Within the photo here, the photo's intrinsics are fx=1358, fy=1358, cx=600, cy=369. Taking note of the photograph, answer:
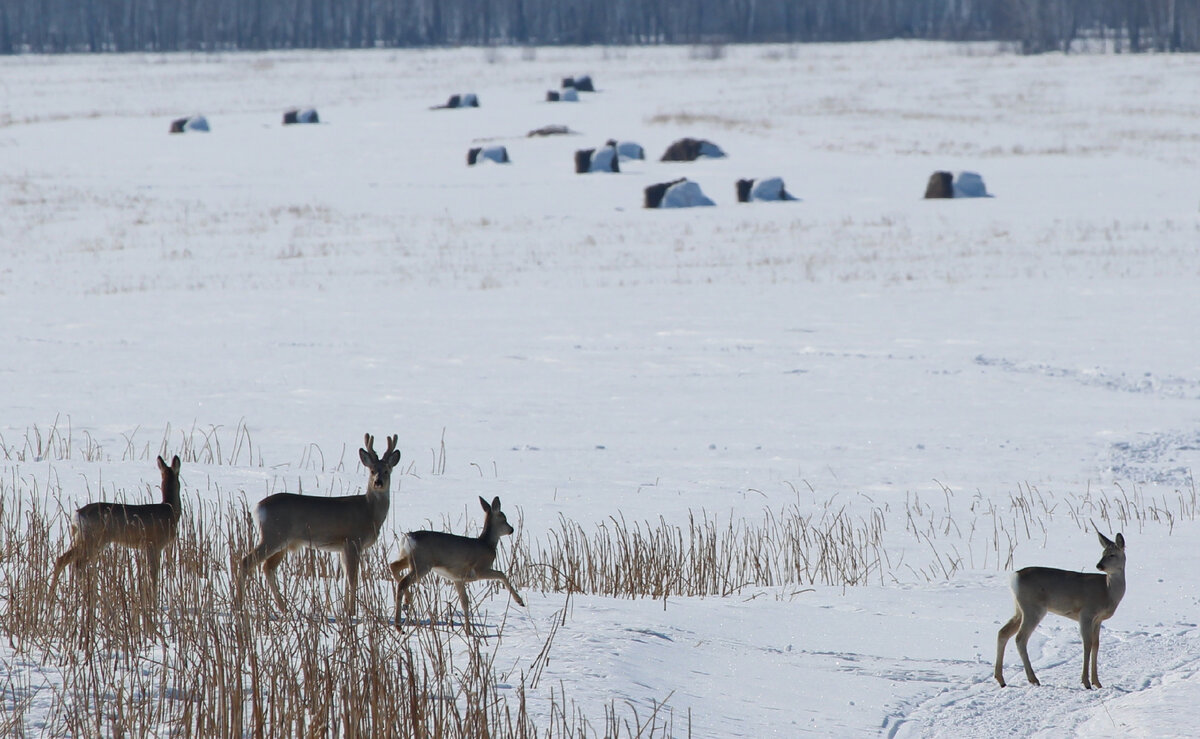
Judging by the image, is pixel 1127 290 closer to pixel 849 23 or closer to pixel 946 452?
pixel 946 452

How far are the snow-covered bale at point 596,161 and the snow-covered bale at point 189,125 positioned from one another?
20.4 metres

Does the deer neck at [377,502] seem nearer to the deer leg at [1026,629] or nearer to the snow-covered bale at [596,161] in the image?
the deer leg at [1026,629]

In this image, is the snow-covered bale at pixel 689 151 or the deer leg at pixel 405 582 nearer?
the deer leg at pixel 405 582

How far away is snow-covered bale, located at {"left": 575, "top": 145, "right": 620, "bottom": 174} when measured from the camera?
38.6m

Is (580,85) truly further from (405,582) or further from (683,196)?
(405,582)

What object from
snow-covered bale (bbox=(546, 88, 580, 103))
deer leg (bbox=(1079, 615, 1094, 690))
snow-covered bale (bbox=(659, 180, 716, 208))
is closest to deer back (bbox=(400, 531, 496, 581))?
deer leg (bbox=(1079, 615, 1094, 690))

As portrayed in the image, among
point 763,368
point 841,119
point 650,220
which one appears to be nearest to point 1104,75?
point 841,119

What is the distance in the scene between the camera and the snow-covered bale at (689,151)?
42094 mm

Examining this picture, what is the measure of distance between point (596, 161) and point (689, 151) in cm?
444

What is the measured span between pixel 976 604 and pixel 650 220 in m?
24.2

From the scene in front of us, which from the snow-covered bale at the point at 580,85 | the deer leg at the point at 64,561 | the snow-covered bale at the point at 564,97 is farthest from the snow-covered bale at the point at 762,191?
the snow-covered bale at the point at 580,85

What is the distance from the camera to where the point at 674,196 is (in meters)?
32.2

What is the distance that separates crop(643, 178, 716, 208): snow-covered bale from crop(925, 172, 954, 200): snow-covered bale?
17.5ft

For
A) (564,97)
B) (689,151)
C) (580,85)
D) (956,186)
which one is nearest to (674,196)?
(956,186)
